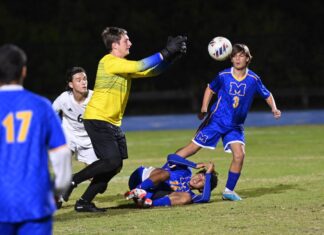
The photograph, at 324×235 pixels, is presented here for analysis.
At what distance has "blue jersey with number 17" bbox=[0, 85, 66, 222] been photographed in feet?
14.8

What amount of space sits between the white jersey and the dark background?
17682 millimetres

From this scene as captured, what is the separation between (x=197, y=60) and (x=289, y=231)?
21.6 meters

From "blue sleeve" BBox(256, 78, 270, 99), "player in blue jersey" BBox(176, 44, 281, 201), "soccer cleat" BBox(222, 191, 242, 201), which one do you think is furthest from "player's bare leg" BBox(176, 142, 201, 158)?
"blue sleeve" BBox(256, 78, 270, 99)

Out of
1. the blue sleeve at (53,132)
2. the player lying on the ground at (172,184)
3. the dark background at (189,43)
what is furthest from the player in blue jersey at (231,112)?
the dark background at (189,43)

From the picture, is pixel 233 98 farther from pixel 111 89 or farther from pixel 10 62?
pixel 10 62

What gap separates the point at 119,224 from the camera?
8.02 metres

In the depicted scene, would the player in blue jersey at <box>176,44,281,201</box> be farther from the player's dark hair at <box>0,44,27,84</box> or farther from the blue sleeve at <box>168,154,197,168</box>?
the player's dark hair at <box>0,44,27,84</box>

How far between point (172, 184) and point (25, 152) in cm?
507

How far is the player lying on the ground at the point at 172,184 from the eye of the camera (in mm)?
9242

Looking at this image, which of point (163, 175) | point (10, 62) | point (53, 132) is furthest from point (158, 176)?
point (10, 62)

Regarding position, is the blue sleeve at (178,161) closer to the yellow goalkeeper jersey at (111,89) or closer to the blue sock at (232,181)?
the blue sock at (232,181)

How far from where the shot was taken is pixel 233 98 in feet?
32.5

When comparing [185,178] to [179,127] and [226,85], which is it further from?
[179,127]

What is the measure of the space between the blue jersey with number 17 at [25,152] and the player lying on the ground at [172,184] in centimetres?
458
